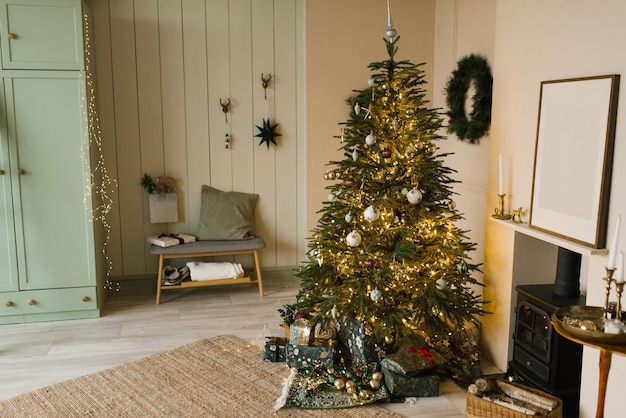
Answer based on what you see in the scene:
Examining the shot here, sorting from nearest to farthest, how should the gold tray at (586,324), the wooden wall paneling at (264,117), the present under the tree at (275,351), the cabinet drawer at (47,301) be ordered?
1. the gold tray at (586,324)
2. the present under the tree at (275,351)
3. the cabinet drawer at (47,301)
4. the wooden wall paneling at (264,117)

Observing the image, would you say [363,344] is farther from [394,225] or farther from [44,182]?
[44,182]

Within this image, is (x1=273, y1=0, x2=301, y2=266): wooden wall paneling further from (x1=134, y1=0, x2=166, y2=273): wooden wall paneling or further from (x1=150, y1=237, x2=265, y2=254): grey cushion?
(x1=134, y1=0, x2=166, y2=273): wooden wall paneling

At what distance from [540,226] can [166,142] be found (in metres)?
3.13

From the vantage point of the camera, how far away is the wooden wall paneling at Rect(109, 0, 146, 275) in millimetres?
4680

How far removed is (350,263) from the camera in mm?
3223

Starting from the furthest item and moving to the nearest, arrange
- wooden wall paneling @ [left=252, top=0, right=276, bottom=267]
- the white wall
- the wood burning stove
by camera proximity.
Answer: wooden wall paneling @ [left=252, top=0, right=276, bottom=267]
the wood burning stove
the white wall

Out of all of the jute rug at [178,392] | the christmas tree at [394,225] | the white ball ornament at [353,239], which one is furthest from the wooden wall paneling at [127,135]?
the white ball ornament at [353,239]

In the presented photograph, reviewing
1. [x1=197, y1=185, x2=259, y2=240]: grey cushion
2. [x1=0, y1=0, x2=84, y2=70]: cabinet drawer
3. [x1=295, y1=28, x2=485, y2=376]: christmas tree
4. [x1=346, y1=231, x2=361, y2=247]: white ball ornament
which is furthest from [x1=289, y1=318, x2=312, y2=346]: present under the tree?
[x1=0, y1=0, x2=84, y2=70]: cabinet drawer

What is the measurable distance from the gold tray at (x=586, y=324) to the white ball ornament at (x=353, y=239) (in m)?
1.16

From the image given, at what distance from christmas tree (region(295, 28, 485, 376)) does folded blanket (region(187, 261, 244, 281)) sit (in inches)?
62.0

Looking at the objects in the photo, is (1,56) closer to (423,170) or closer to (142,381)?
(142,381)

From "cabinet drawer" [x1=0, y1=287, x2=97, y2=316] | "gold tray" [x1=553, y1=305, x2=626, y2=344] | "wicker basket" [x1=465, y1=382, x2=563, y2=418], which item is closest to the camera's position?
"gold tray" [x1=553, y1=305, x2=626, y2=344]

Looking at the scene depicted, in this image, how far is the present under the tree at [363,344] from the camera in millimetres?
3294

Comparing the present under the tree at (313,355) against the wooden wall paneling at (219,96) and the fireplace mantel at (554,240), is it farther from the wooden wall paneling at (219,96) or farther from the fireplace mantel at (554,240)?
the wooden wall paneling at (219,96)
